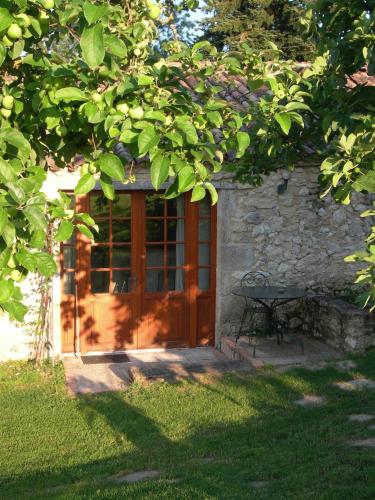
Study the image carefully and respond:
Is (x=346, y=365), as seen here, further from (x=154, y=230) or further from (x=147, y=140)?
(x=147, y=140)

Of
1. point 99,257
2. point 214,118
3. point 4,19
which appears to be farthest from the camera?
point 99,257

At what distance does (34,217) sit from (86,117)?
53 centimetres

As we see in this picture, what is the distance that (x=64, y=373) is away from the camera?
7.55m

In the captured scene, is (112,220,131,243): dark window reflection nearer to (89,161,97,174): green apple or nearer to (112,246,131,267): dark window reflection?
(112,246,131,267): dark window reflection

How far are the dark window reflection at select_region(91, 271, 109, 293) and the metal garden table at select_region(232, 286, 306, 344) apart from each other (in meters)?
1.67

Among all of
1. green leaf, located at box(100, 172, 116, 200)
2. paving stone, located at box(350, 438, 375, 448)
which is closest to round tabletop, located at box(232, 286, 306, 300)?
paving stone, located at box(350, 438, 375, 448)

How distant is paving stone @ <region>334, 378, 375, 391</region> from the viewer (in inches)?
262

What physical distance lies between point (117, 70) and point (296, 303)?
6969mm

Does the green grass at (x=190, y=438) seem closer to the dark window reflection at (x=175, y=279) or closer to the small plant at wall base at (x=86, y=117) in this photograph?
the dark window reflection at (x=175, y=279)

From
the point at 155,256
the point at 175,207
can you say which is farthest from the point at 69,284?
the point at 175,207

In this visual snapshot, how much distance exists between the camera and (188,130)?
2127 millimetres

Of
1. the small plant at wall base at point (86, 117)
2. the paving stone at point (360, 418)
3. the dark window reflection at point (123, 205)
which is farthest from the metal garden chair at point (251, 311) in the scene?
the small plant at wall base at point (86, 117)

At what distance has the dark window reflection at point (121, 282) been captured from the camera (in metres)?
8.45

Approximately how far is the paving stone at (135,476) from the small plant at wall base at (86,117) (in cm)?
266
